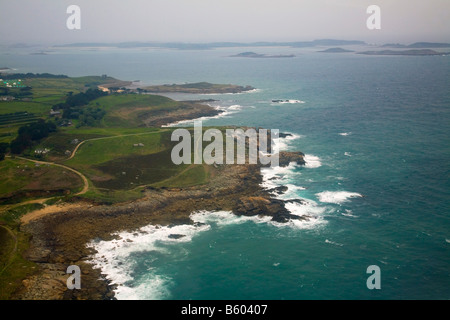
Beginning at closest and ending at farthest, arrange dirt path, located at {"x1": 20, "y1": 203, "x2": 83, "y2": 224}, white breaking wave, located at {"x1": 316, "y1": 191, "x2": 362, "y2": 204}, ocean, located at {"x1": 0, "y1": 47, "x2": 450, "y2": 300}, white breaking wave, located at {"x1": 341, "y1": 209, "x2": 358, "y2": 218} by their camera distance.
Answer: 1. ocean, located at {"x1": 0, "y1": 47, "x2": 450, "y2": 300}
2. dirt path, located at {"x1": 20, "y1": 203, "x2": 83, "y2": 224}
3. white breaking wave, located at {"x1": 341, "y1": 209, "x2": 358, "y2": 218}
4. white breaking wave, located at {"x1": 316, "y1": 191, "x2": 362, "y2": 204}

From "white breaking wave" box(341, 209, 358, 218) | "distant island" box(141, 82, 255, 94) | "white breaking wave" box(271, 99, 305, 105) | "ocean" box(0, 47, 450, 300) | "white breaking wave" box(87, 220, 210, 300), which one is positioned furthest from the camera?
"distant island" box(141, 82, 255, 94)

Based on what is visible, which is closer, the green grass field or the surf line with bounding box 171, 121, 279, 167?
the green grass field

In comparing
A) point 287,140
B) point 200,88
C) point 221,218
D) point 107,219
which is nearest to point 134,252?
point 107,219

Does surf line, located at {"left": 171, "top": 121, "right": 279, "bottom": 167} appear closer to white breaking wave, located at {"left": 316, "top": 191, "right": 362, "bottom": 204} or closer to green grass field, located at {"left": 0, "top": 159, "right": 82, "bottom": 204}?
white breaking wave, located at {"left": 316, "top": 191, "right": 362, "bottom": 204}

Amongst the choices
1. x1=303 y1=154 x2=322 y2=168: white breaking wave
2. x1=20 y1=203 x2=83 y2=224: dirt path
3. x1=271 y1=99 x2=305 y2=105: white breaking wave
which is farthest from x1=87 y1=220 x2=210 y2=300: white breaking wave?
x1=271 y1=99 x2=305 y2=105: white breaking wave

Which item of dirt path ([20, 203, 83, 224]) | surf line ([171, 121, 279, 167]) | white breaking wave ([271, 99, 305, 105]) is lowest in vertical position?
dirt path ([20, 203, 83, 224])

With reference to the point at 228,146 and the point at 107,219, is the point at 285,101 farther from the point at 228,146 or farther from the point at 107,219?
the point at 107,219
